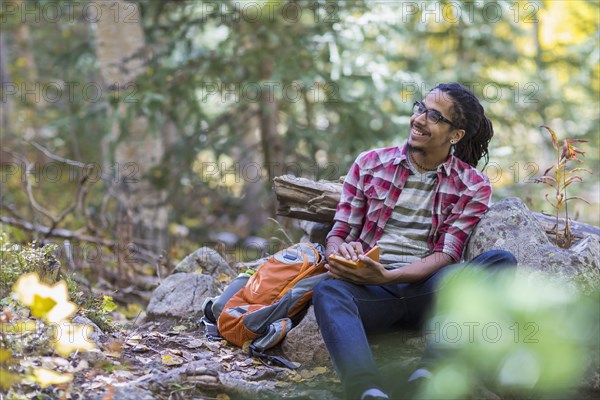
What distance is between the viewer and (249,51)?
846 cm

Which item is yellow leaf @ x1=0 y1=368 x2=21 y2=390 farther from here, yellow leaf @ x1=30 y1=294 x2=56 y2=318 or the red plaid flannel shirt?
the red plaid flannel shirt

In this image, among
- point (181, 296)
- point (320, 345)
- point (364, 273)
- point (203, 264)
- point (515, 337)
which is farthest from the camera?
point (203, 264)

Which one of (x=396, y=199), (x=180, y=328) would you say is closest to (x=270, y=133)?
(x=180, y=328)

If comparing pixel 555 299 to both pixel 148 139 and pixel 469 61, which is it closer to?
pixel 148 139

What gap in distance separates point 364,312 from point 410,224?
0.68 m

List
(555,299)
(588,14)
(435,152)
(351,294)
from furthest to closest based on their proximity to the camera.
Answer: (588,14), (435,152), (351,294), (555,299)

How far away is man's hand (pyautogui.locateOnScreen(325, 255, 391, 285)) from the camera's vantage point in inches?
147

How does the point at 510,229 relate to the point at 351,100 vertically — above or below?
below

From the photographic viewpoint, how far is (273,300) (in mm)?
4266

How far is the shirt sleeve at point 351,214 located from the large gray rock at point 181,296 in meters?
1.32

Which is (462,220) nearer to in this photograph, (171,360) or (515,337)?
(515,337)

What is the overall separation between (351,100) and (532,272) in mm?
4766

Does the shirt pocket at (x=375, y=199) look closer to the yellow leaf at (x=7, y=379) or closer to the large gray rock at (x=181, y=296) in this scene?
the large gray rock at (x=181, y=296)

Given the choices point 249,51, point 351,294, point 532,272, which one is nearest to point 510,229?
point 532,272
